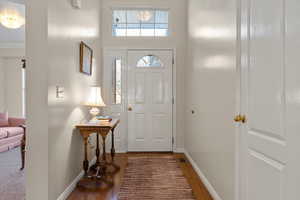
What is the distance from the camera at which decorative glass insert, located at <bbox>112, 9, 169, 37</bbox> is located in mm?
4383

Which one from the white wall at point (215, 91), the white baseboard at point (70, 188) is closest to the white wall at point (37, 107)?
the white baseboard at point (70, 188)

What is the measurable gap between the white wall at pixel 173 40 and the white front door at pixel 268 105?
2.67 metres

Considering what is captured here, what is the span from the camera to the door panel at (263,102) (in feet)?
3.86

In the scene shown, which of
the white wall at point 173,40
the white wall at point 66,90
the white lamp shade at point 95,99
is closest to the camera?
the white wall at point 66,90

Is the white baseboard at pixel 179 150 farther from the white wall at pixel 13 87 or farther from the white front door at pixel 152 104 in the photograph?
the white wall at pixel 13 87

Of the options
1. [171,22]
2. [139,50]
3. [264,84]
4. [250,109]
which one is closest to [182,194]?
[250,109]

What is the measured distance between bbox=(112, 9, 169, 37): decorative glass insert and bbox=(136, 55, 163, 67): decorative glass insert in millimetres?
474

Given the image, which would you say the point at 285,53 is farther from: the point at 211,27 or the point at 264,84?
the point at 211,27

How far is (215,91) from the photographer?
234 centimetres

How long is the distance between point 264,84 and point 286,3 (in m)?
0.47

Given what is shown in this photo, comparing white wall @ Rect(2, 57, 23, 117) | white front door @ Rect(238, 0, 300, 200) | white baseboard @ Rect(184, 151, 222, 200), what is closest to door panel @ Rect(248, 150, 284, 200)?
white front door @ Rect(238, 0, 300, 200)

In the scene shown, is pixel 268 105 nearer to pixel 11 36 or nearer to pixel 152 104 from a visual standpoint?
pixel 152 104

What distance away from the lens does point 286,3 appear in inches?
43.9

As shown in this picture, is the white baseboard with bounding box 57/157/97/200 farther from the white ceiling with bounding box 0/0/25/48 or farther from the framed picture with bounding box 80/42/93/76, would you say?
the white ceiling with bounding box 0/0/25/48
